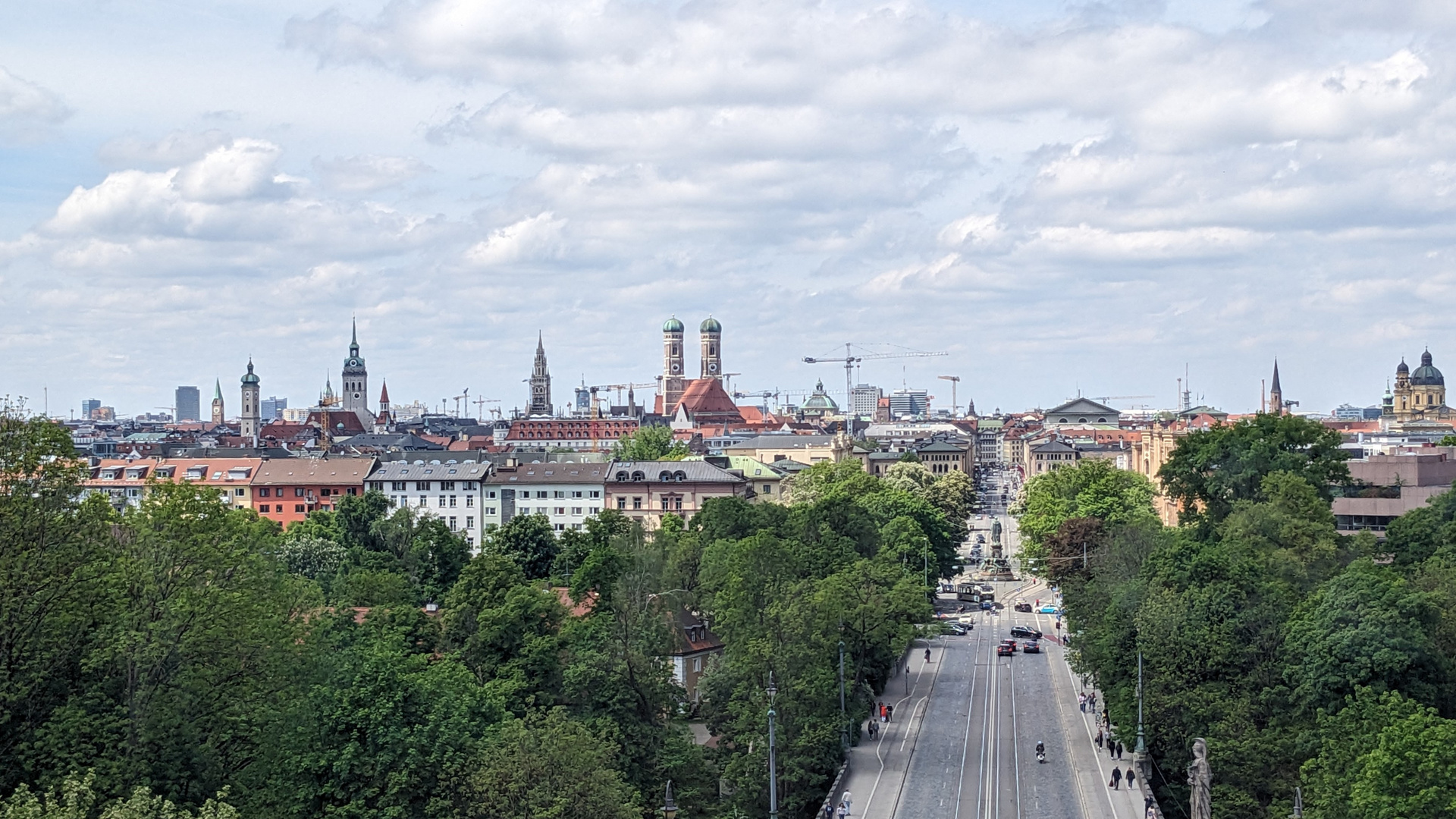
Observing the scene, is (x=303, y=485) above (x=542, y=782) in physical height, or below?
above

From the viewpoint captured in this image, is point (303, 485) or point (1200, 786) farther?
point (303, 485)

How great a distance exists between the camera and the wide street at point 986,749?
58.4 metres

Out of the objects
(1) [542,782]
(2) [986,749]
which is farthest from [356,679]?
(2) [986,749]

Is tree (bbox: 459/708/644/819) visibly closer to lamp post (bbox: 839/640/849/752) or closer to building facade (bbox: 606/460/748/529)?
lamp post (bbox: 839/640/849/752)

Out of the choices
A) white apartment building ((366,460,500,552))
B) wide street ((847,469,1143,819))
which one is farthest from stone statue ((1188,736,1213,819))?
white apartment building ((366,460,500,552))

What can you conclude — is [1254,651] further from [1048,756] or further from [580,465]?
[580,465]

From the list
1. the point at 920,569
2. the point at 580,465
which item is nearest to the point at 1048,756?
the point at 920,569

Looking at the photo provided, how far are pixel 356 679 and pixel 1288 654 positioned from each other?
31.3m

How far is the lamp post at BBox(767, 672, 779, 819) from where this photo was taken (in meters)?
45.0

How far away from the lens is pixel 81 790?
114 ft

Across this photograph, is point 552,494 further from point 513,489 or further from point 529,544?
point 529,544

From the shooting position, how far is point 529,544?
9762 cm

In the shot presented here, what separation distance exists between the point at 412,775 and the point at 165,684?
22.1ft

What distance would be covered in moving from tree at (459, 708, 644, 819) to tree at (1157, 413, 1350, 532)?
189 ft
